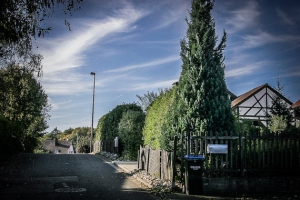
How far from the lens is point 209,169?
30.8 feet

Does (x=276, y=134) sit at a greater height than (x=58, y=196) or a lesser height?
greater

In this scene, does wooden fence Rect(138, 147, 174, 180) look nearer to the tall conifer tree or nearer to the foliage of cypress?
the foliage of cypress

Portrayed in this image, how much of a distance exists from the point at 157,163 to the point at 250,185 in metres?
3.62

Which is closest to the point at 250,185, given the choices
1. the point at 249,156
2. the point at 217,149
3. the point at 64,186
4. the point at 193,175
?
the point at 249,156

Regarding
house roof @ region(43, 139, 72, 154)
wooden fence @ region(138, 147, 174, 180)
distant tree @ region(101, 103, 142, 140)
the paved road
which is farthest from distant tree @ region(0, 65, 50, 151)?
house roof @ region(43, 139, 72, 154)

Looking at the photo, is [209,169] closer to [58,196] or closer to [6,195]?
[58,196]

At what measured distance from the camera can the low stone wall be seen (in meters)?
9.09

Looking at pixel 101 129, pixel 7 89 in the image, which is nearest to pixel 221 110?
pixel 7 89

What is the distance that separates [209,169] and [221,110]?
2188 millimetres

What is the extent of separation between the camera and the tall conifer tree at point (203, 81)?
1034 cm

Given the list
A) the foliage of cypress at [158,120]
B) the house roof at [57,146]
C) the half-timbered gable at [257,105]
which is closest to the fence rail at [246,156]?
the foliage of cypress at [158,120]

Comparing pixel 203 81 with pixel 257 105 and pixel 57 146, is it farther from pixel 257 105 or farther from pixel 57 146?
pixel 57 146

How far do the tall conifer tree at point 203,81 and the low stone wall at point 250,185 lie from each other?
5.30ft

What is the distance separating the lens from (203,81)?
10.5m
